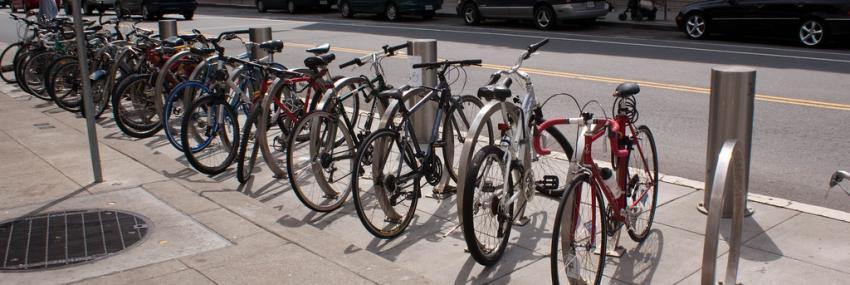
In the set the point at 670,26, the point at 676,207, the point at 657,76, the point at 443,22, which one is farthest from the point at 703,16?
the point at 676,207

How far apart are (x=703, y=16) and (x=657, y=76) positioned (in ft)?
21.4

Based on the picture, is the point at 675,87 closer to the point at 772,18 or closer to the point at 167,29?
the point at 167,29

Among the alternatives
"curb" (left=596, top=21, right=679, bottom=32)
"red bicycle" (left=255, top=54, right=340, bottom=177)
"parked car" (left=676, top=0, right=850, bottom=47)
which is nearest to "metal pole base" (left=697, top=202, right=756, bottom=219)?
"red bicycle" (left=255, top=54, right=340, bottom=177)

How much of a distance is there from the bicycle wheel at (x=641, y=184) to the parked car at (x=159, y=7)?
2577 centimetres

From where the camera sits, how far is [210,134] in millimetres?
7234

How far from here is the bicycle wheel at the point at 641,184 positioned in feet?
16.7

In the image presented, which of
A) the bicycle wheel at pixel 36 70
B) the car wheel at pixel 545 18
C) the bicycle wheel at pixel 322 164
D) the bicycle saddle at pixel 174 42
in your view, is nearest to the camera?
the bicycle wheel at pixel 322 164

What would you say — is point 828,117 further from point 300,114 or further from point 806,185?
point 300,114

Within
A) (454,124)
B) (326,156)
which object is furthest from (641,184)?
(326,156)

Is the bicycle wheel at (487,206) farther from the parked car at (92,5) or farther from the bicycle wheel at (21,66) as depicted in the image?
the parked car at (92,5)

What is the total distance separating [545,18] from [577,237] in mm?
17520

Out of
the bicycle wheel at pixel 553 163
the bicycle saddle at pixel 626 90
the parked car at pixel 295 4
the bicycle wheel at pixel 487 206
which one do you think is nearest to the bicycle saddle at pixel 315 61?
the bicycle wheel at pixel 553 163

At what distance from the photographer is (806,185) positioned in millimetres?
6828

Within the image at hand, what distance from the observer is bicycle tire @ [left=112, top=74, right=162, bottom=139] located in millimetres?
8578
